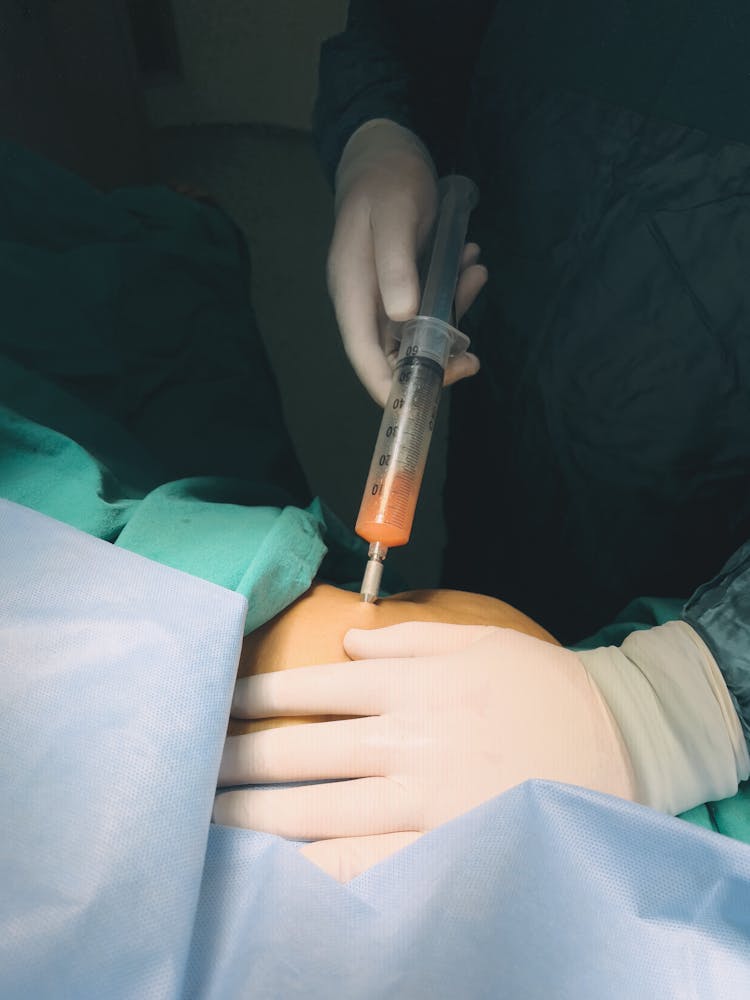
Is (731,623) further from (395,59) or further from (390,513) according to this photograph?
(395,59)

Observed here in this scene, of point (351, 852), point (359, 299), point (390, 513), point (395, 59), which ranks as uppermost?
point (395, 59)

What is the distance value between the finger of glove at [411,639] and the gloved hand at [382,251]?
1.14 ft

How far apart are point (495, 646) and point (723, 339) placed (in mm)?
450

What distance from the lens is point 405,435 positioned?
0.88 metres

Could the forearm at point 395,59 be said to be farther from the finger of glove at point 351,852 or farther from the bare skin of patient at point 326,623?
the finger of glove at point 351,852

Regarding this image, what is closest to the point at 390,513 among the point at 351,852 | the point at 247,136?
the point at 351,852

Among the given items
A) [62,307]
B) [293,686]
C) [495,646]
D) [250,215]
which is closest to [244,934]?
[293,686]

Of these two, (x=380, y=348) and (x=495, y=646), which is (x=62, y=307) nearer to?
(x=380, y=348)

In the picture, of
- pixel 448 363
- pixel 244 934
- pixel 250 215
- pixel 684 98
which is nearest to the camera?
pixel 244 934

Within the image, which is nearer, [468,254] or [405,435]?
[405,435]

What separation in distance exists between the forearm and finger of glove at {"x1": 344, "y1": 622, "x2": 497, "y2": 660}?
789 millimetres

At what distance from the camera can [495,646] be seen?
0.71m

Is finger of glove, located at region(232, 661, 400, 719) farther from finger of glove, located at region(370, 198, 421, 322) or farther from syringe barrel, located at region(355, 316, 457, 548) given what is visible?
finger of glove, located at region(370, 198, 421, 322)

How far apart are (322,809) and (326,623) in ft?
0.57
